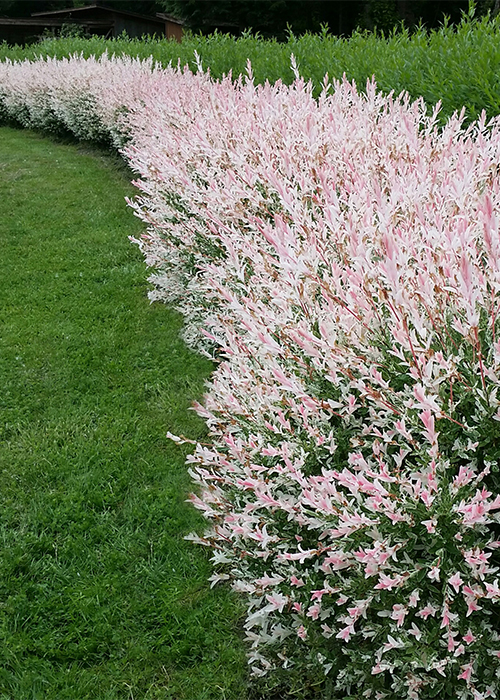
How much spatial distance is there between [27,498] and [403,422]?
2.52 m

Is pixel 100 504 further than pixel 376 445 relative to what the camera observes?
Yes

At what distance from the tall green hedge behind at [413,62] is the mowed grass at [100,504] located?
9.95ft

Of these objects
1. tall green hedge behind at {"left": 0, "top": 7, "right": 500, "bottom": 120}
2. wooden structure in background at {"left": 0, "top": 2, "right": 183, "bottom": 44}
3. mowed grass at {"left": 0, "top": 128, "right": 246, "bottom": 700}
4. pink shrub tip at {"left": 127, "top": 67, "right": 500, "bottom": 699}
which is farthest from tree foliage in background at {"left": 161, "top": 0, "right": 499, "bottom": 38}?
pink shrub tip at {"left": 127, "top": 67, "right": 500, "bottom": 699}

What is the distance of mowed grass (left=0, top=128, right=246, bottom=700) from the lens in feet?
8.63

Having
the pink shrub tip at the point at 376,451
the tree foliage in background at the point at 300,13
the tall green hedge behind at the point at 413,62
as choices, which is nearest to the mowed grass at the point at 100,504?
the pink shrub tip at the point at 376,451

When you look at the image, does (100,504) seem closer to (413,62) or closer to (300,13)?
(413,62)

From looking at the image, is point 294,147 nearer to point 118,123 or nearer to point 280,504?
point 280,504

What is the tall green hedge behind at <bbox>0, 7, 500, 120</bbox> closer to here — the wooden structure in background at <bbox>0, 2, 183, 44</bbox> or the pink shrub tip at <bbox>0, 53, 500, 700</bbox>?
the pink shrub tip at <bbox>0, 53, 500, 700</bbox>

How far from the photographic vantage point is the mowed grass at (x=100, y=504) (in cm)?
263

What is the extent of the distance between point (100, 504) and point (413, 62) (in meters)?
5.10

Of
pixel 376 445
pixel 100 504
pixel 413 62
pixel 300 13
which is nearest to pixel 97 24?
pixel 300 13

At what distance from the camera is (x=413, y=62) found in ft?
20.1

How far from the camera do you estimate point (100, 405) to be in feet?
14.5

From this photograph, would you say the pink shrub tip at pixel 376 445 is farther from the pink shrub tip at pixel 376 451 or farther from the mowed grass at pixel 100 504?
the mowed grass at pixel 100 504
